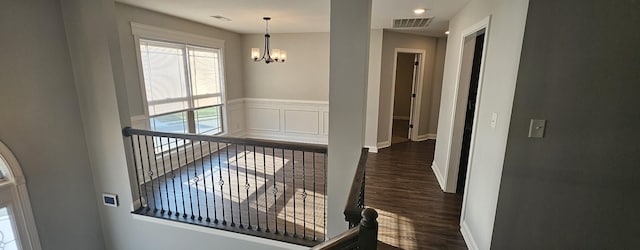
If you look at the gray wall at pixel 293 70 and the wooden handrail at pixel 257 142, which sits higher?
the gray wall at pixel 293 70

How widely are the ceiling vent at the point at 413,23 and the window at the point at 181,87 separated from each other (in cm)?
347

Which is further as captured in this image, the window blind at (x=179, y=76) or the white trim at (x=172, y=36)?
the window blind at (x=179, y=76)

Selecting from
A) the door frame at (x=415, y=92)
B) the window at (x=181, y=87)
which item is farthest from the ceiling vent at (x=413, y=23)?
the window at (x=181, y=87)

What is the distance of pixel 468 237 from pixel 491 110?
3.85ft

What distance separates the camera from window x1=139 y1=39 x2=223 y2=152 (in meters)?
3.87

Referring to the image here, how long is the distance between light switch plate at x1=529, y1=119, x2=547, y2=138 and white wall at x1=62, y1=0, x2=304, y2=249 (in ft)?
6.93

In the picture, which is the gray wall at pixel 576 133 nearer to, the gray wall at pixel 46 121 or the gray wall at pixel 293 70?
the gray wall at pixel 46 121

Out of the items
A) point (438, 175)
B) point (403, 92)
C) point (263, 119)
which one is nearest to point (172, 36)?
point (263, 119)

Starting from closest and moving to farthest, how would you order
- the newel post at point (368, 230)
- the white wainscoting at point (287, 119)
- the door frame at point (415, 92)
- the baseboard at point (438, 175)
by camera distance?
1. the newel post at point (368, 230)
2. the baseboard at point (438, 175)
3. the door frame at point (415, 92)
4. the white wainscoting at point (287, 119)

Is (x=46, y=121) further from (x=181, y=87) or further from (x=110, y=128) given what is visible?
(x=181, y=87)

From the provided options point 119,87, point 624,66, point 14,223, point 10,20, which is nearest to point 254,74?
point 119,87

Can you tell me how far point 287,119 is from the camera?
5.99m

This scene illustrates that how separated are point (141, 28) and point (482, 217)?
4498 mm

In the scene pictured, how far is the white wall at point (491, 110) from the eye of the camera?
1.72 m
